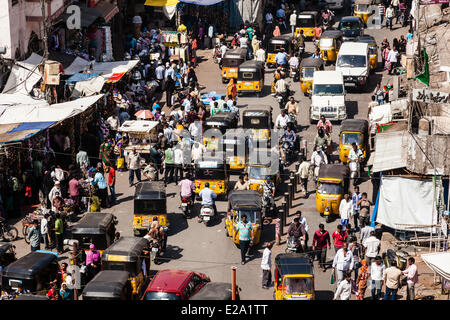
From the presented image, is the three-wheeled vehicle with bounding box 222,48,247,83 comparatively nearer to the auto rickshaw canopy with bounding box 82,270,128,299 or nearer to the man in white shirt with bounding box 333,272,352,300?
the man in white shirt with bounding box 333,272,352,300

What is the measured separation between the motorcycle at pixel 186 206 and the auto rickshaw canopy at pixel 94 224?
13.2 ft

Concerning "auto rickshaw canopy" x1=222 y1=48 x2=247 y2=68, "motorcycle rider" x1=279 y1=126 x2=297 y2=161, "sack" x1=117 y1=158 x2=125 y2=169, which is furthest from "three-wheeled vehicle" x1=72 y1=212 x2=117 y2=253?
"auto rickshaw canopy" x1=222 y1=48 x2=247 y2=68

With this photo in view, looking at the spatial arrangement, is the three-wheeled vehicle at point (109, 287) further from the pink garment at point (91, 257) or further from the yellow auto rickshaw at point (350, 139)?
the yellow auto rickshaw at point (350, 139)

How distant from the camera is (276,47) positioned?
48.1m

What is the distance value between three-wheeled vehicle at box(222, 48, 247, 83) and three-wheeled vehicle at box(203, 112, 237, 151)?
8.08m

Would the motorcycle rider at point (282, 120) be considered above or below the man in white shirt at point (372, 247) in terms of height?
above

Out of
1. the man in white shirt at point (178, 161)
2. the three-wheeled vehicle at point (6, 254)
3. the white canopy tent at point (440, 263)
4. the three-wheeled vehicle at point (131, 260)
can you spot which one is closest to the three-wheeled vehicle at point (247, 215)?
the three-wheeled vehicle at point (131, 260)

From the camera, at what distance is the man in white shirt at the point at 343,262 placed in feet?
78.0

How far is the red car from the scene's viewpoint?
21133 mm

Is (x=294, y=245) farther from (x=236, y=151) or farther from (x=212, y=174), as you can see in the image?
(x=236, y=151)

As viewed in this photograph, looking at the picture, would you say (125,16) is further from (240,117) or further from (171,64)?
(240,117)

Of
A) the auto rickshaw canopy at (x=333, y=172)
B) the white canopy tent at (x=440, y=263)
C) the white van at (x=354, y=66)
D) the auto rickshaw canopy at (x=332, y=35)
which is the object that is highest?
the auto rickshaw canopy at (x=332, y=35)

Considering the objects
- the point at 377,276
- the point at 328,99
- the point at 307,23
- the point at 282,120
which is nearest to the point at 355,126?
the point at 282,120

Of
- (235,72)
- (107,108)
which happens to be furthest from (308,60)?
(107,108)
